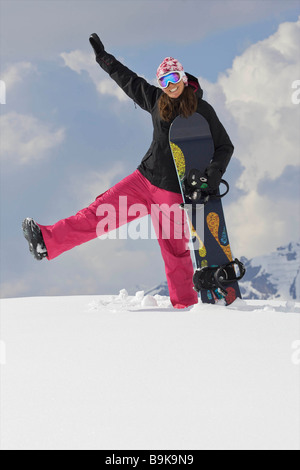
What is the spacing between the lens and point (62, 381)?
215 centimetres

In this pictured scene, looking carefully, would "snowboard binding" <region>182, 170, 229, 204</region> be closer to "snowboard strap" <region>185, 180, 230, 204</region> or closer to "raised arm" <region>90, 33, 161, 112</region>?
"snowboard strap" <region>185, 180, 230, 204</region>

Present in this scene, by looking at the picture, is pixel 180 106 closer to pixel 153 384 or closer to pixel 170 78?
pixel 170 78

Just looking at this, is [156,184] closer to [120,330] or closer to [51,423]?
[120,330]

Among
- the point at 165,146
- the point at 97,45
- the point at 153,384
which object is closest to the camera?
the point at 153,384

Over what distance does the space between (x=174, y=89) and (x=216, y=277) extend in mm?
1546

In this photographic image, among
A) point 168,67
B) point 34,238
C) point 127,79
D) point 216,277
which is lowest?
point 216,277

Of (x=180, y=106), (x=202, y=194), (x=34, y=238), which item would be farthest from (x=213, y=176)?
(x=34, y=238)

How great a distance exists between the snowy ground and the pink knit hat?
1976 mm

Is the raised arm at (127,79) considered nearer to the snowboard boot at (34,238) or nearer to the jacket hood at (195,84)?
the jacket hood at (195,84)

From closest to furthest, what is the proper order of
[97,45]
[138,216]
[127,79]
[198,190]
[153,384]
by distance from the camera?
[153,384]
[198,190]
[138,216]
[127,79]
[97,45]

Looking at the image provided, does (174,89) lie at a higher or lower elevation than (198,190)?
higher

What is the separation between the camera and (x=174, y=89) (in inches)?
153

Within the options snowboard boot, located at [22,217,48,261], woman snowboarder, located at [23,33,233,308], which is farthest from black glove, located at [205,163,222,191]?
snowboard boot, located at [22,217,48,261]

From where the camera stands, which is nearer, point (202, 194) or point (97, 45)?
point (202, 194)
